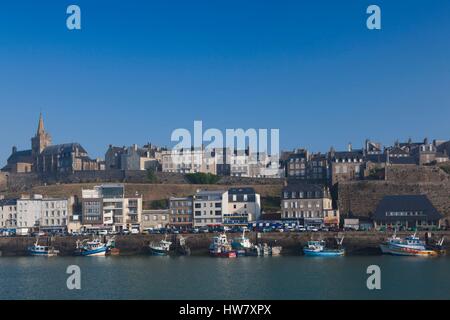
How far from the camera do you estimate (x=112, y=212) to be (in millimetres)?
62594

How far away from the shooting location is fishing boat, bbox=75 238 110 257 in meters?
50.6

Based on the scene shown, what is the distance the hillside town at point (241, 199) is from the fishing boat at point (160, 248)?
4.98m

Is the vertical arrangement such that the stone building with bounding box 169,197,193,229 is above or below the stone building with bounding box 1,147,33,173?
below

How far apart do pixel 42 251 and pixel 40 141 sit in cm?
3881

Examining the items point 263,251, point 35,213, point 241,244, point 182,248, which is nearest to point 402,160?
point 263,251

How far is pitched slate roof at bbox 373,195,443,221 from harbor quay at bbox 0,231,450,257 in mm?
4858

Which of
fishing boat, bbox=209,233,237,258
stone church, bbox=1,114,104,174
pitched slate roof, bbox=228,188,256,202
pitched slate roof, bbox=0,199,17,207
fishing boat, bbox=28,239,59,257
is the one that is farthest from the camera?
stone church, bbox=1,114,104,174

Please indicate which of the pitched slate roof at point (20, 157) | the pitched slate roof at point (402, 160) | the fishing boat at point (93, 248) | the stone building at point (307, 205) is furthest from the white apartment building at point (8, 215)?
the pitched slate roof at point (402, 160)

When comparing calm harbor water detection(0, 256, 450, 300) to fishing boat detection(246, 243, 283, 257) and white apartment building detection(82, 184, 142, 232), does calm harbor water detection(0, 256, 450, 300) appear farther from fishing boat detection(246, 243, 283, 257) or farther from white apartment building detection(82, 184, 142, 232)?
white apartment building detection(82, 184, 142, 232)

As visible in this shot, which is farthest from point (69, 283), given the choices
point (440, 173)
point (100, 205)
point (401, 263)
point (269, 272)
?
point (440, 173)

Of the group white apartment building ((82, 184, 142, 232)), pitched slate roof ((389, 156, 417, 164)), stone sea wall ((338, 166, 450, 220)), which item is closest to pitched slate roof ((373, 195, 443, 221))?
stone sea wall ((338, 166, 450, 220))

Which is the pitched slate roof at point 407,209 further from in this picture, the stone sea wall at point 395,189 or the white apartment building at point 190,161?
the white apartment building at point 190,161
